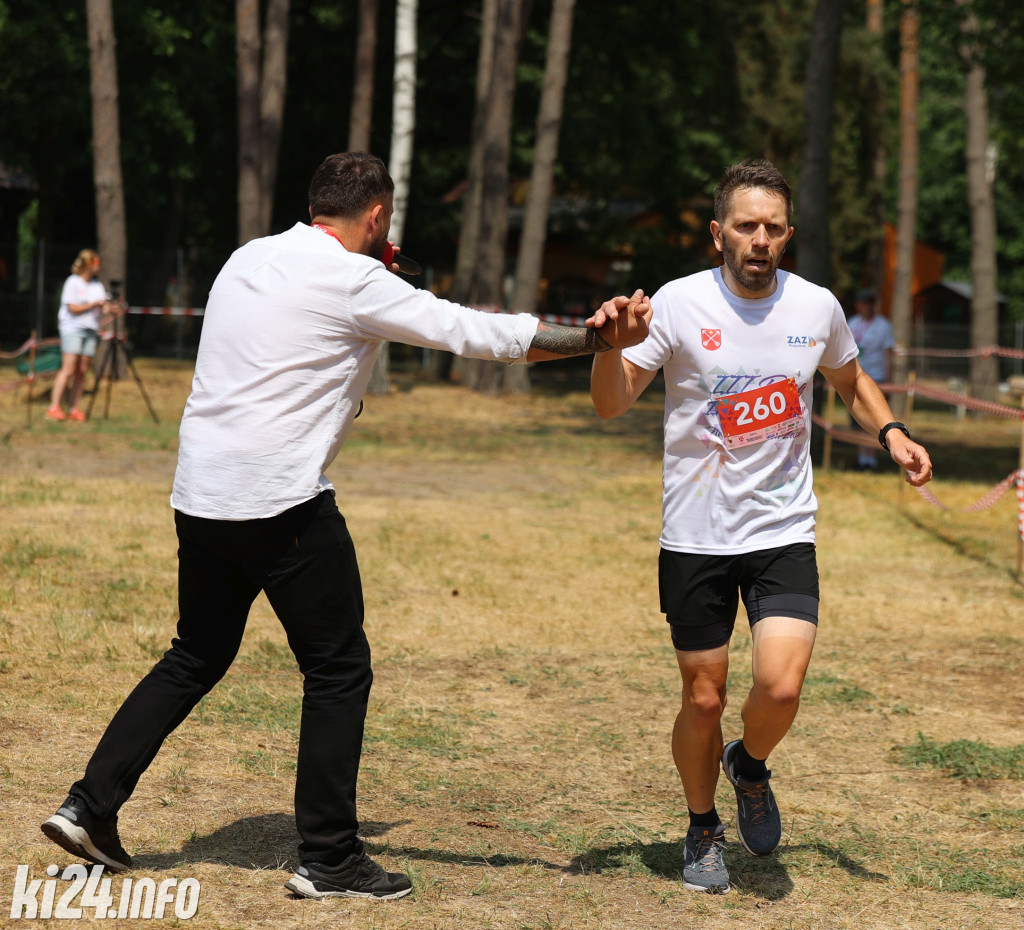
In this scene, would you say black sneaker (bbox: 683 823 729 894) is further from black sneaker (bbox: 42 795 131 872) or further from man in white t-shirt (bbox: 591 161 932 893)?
black sneaker (bbox: 42 795 131 872)

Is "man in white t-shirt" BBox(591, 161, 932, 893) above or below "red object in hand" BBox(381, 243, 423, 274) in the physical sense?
below

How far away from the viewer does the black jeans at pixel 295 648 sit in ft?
12.9

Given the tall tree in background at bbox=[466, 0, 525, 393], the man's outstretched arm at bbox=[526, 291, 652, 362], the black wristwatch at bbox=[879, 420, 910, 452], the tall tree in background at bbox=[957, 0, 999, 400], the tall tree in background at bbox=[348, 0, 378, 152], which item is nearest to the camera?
the man's outstretched arm at bbox=[526, 291, 652, 362]


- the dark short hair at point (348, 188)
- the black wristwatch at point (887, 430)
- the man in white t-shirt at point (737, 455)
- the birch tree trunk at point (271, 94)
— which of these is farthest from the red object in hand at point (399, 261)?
the birch tree trunk at point (271, 94)

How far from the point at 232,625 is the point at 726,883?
169cm

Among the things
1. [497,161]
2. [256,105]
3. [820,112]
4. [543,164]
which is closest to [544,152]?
[543,164]

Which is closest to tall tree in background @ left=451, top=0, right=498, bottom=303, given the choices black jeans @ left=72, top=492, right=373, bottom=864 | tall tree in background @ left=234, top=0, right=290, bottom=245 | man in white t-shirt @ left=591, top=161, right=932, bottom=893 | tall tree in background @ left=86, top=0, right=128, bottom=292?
tall tree in background @ left=234, top=0, right=290, bottom=245

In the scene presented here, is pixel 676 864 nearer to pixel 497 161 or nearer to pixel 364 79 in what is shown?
pixel 497 161

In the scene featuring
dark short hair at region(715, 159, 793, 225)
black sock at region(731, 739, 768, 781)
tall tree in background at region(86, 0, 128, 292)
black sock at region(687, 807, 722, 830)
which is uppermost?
tall tree in background at region(86, 0, 128, 292)

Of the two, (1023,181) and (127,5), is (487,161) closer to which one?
(127,5)

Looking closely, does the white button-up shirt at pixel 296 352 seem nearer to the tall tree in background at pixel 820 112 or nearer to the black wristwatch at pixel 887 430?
the black wristwatch at pixel 887 430

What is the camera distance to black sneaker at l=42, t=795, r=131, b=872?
13.0ft

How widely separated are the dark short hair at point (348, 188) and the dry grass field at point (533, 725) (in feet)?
6.48

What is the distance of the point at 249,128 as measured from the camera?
2328cm
